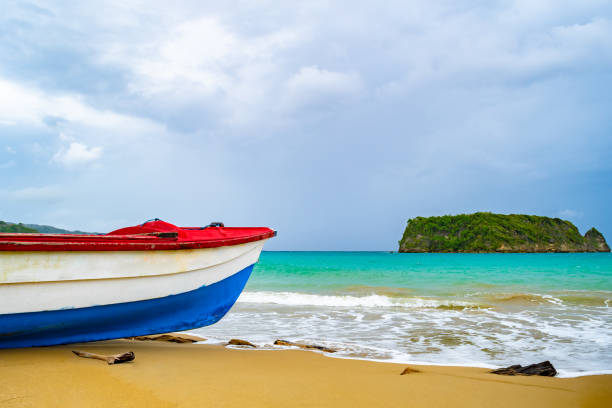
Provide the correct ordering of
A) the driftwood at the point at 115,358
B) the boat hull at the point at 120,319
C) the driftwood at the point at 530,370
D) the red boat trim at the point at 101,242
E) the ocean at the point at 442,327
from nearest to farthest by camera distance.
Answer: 1. the red boat trim at the point at 101,242
2. the driftwood at the point at 115,358
3. the boat hull at the point at 120,319
4. the driftwood at the point at 530,370
5. the ocean at the point at 442,327

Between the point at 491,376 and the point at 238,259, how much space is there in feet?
12.0

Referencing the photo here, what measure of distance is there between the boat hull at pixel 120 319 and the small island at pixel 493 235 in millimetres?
98984

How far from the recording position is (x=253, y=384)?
3533 millimetres

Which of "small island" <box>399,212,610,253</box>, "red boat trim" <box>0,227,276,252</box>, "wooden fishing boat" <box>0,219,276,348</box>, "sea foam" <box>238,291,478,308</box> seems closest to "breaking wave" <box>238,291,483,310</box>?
"sea foam" <box>238,291,478,308</box>

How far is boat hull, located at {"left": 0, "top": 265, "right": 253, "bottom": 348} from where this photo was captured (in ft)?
13.6

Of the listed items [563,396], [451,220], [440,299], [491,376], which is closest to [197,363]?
[491,376]

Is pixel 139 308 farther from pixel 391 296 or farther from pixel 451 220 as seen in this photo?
pixel 451 220

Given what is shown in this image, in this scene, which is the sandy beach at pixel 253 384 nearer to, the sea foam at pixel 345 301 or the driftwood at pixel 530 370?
the driftwood at pixel 530 370

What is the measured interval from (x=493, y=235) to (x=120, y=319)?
101122mm

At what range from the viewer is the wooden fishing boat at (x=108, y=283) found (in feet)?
13.0

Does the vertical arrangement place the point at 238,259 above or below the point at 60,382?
above

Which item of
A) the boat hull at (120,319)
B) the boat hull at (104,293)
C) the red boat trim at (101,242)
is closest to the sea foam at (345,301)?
the boat hull at (120,319)

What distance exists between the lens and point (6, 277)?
12.5ft

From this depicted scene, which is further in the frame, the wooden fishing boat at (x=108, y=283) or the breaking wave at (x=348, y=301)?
the breaking wave at (x=348, y=301)
